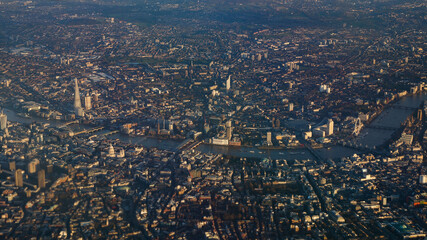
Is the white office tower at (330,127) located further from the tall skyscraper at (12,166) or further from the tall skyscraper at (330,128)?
the tall skyscraper at (12,166)

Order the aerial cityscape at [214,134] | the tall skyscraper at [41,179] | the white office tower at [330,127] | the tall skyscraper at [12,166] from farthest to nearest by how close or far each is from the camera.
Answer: the white office tower at [330,127] → the tall skyscraper at [12,166] → the tall skyscraper at [41,179] → the aerial cityscape at [214,134]

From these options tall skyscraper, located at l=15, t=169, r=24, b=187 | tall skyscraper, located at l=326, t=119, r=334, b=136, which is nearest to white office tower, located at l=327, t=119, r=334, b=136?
tall skyscraper, located at l=326, t=119, r=334, b=136

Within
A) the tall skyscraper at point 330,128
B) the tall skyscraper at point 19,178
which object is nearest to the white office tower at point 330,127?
the tall skyscraper at point 330,128

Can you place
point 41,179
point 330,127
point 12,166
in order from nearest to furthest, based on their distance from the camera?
point 41,179
point 12,166
point 330,127

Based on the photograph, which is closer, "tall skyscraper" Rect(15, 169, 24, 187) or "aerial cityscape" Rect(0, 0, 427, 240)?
"aerial cityscape" Rect(0, 0, 427, 240)

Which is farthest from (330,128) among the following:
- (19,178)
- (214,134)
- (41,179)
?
(19,178)

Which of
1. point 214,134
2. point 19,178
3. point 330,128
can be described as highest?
point 19,178

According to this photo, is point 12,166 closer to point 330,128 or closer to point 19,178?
point 19,178

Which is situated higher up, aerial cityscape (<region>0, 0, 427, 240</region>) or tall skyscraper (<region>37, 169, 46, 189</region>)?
tall skyscraper (<region>37, 169, 46, 189</region>)

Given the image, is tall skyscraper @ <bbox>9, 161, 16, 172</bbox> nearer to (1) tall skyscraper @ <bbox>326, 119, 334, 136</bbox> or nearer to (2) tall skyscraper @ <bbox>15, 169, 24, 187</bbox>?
(2) tall skyscraper @ <bbox>15, 169, 24, 187</bbox>
